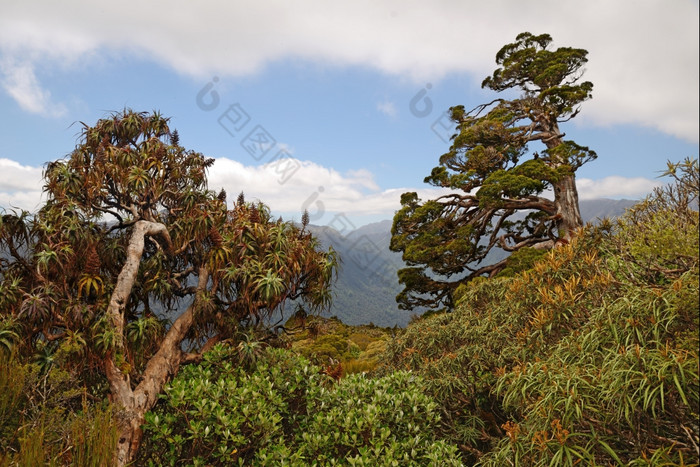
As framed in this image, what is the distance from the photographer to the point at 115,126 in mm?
8898

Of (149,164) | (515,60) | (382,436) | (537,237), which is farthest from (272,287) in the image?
(515,60)

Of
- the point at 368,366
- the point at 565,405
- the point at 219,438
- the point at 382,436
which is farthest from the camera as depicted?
the point at 368,366

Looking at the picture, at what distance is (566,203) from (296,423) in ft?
50.1

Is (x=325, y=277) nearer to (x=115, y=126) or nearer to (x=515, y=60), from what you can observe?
(x=115, y=126)

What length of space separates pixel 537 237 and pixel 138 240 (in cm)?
1630

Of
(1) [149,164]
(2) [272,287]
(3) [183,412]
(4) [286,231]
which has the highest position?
(1) [149,164]

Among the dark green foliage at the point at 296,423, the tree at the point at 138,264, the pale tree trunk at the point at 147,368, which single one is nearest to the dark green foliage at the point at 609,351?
the dark green foliage at the point at 296,423

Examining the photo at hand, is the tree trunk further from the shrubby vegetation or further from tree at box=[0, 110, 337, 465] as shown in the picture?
the shrubby vegetation

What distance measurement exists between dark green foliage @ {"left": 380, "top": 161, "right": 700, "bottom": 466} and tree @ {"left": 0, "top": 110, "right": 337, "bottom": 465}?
153 inches

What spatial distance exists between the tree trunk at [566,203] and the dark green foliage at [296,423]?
13.4 metres

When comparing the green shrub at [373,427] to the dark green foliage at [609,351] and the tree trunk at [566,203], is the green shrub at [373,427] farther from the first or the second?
the tree trunk at [566,203]

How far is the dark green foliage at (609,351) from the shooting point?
134 inches

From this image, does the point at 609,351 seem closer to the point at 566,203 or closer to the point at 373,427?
the point at 373,427

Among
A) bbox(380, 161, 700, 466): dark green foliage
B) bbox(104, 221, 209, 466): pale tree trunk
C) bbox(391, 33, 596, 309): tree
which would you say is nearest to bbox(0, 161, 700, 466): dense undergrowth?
bbox(380, 161, 700, 466): dark green foliage
